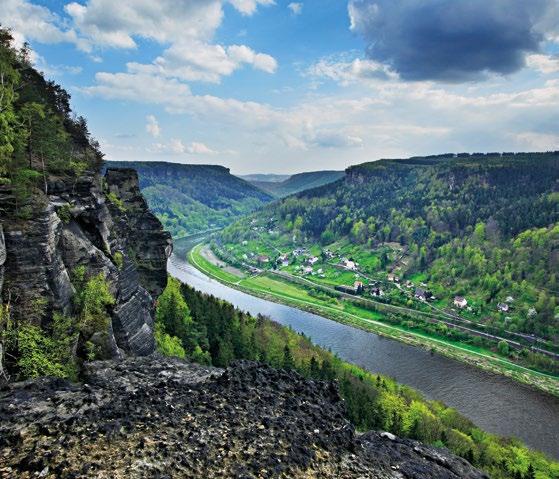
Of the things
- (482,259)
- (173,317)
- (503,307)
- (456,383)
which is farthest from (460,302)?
(173,317)

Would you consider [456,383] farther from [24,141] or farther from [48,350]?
[24,141]

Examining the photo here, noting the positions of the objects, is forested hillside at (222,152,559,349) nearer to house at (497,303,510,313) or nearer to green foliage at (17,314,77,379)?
house at (497,303,510,313)

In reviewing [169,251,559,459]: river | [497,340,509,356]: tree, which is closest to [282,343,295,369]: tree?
[169,251,559,459]: river

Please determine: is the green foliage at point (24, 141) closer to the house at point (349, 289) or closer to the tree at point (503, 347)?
the tree at point (503, 347)

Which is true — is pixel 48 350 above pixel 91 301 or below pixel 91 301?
below

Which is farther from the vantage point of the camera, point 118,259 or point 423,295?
point 423,295
